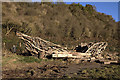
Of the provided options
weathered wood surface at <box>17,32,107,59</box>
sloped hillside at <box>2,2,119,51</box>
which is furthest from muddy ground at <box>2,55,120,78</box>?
sloped hillside at <box>2,2,119,51</box>

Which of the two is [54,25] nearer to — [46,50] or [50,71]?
[46,50]

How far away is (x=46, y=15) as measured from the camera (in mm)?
26562

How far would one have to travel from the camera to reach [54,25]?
24.2 m

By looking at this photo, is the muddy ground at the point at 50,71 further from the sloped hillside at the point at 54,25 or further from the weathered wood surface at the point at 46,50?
the sloped hillside at the point at 54,25

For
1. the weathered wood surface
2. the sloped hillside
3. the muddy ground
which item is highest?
the sloped hillside

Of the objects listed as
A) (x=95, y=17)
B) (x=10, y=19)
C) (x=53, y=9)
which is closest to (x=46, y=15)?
(x=53, y=9)

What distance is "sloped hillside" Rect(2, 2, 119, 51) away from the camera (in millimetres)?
18533

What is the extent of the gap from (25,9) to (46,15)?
435 centimetres

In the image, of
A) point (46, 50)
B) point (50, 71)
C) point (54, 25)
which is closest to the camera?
point (50, 71)

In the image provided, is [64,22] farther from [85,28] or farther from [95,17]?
[95,17]

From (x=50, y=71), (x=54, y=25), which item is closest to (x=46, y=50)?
(x=50, y=71)

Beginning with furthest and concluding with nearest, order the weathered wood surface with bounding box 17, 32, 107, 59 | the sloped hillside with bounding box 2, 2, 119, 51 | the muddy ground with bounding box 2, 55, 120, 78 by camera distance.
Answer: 1. the sloped hillside with bounding box 2, 2, 119, 51
2. the weathered wood surface with bounding box 17, 32, 107, 59
3. the muddy ground with bounding box 2, 55, 120, 78

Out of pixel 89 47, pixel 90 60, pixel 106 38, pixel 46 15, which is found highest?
pixel 46 15

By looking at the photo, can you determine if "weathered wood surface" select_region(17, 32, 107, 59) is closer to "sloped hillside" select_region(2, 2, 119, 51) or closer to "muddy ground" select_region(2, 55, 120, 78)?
"muddy ground" select_region(2, 55, 120, 78)
